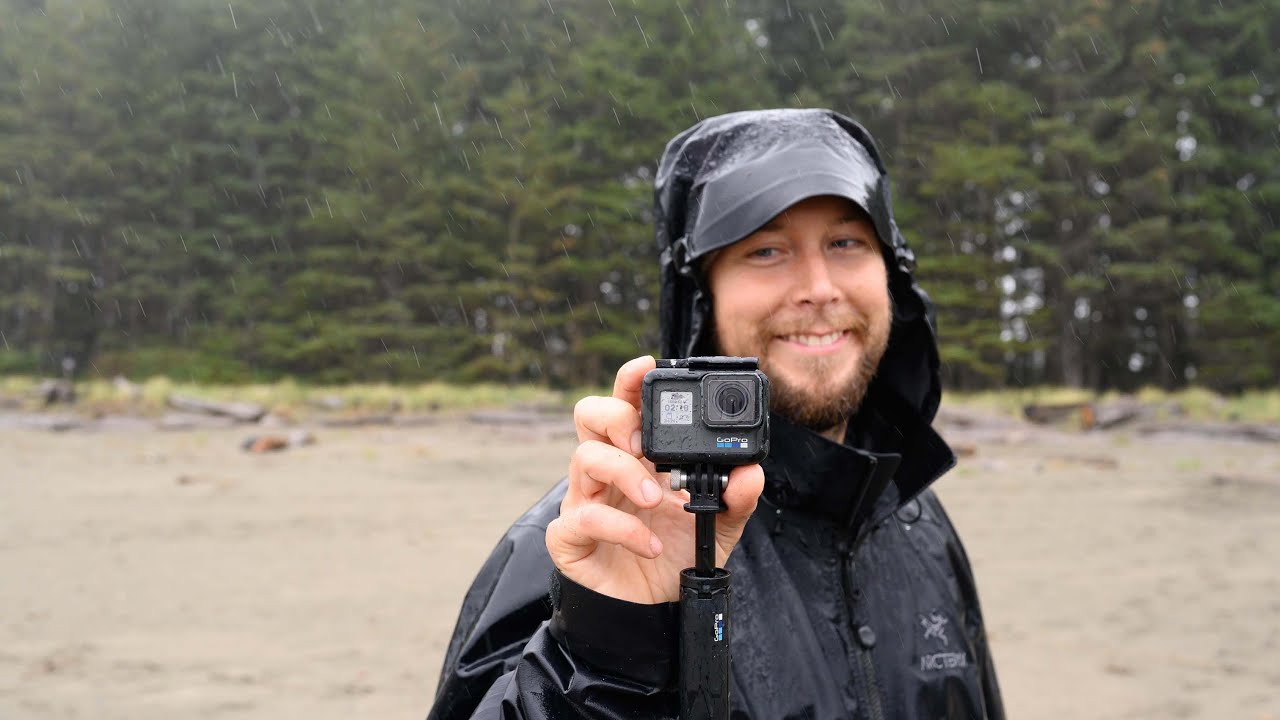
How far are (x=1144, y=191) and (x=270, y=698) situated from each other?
85.3 feet

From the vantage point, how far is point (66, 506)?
28.8 feet

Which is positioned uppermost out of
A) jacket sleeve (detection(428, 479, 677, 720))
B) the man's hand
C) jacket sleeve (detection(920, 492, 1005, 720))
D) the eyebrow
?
the eyebrow

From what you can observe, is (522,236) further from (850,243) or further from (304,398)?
(850,243)

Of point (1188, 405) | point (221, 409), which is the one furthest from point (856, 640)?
point (1188, 405)

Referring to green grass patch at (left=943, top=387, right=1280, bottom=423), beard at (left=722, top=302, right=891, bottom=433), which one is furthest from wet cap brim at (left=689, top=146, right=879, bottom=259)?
green grass patch at (left=943, top=387, right=1280, bottom=423)

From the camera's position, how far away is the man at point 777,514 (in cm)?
130

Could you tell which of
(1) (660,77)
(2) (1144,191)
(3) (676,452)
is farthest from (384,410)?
(2) (1144,191)

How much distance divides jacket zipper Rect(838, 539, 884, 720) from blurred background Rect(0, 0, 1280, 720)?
7239 mm

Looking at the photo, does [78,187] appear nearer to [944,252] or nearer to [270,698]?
[944,252]

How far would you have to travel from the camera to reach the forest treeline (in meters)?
25.1

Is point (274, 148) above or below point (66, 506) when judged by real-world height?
above

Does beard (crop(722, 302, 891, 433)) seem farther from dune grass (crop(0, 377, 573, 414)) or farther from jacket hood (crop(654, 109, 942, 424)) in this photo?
dune grass (crop(0, 377, 573, 414))

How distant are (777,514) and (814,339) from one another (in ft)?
1.22

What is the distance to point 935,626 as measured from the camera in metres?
1.82
